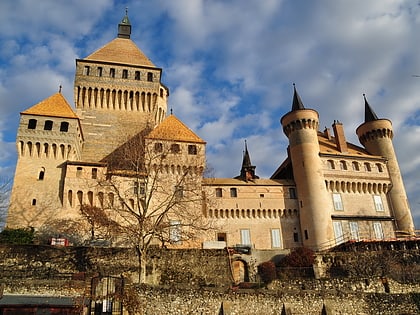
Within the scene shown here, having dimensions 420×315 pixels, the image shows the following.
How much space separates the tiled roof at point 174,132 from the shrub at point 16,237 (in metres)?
12.7

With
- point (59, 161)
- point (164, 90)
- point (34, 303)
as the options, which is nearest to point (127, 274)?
point (34, 303)

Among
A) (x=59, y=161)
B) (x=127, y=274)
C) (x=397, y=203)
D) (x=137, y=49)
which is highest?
(x=137, y=49)

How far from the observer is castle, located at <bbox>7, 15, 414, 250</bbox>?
30125mm

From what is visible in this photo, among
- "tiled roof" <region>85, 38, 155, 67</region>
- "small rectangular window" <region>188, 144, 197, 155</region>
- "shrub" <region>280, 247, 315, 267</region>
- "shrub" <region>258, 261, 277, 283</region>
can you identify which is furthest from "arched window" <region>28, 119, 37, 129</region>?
"shrub" <region>280, 247, 315, 267</region>

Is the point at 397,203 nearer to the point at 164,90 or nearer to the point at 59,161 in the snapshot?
the point at 164,90

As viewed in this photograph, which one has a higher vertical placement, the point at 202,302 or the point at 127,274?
the point at 127,274

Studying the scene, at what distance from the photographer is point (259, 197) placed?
117ft

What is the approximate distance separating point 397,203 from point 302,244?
11.3 metres

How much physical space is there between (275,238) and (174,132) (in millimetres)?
14756

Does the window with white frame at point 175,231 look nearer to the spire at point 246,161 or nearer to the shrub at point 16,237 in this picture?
the shrub at point 16,237

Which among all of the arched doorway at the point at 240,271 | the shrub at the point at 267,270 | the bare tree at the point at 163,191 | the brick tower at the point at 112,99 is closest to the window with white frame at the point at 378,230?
the shrub at the point at 267,270

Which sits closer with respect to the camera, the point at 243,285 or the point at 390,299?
the point at 390,299

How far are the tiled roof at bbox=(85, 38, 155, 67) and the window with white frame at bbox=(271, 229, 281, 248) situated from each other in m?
25.2

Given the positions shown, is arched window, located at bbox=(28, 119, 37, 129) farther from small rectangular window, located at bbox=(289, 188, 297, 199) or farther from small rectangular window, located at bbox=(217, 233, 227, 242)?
small rectangular window, located at bbox=(289, 188, 297, 199)
